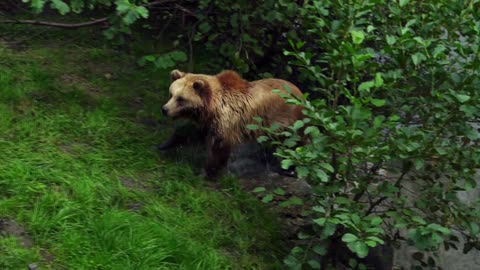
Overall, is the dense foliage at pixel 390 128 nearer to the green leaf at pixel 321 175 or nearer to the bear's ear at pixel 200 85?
the green leaf at pixel 321 175

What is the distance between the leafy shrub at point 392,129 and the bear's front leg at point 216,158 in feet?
3.87

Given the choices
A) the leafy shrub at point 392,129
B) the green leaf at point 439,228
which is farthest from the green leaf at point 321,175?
the green leaf at point 439,228

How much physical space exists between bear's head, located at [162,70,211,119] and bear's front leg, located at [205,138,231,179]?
34cm

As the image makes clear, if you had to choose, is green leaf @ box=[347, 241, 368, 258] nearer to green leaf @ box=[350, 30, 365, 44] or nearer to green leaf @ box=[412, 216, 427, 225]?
green leaf @ box=[412, 216, 427, 225]

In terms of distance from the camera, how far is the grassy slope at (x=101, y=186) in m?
4.48

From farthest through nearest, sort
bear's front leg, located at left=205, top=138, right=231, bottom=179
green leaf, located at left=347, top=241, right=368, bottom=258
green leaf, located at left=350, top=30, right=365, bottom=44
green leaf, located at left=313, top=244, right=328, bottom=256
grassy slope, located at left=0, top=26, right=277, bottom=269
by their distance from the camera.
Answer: bear's front leg, located at left=205, top=138, right=231, bottom=179
green leaf, located at left=313, top=244, right=328, bottom=256
grassy slope, located at left=0, top=26, right=277, bottom=269
green leaf, located at left=350, top=30, right=365, bottom=44
green leaf, located at left=347, top=241, right=368, bottom=258

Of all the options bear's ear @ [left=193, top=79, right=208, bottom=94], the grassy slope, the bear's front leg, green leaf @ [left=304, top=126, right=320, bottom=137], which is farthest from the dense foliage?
the bear's front leg

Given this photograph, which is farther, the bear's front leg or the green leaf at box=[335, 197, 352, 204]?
the bear's front leg

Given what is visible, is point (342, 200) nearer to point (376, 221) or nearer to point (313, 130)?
point (376, 221)

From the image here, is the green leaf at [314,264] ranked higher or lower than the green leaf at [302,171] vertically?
lower

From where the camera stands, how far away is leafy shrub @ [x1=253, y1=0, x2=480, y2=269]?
14.2 feet

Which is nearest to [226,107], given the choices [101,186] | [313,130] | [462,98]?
[101,186]

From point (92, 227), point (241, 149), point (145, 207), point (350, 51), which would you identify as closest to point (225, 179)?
point (241, 149)

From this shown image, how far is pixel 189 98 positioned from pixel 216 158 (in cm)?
56
